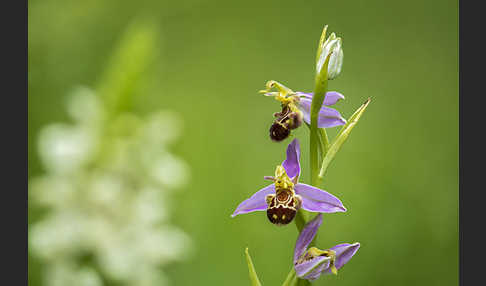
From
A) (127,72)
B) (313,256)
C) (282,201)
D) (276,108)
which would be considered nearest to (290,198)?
(282,201)

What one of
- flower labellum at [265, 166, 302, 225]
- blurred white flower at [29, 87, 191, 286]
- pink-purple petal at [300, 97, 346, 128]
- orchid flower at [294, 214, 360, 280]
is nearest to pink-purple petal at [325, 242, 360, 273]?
orchid flower at [294, 214, 360, 280]

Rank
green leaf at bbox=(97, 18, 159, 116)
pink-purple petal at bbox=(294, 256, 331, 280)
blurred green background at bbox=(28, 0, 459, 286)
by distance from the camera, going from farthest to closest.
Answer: blurred green background at bbox=(28, 0, 459, 286), green leaf at bbox=(97, 18, 159, 116), pink-purple petal at bbox=(294, 256, 331, 280)

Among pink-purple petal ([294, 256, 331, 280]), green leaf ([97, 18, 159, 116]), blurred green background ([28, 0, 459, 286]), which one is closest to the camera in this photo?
pink-purple petal ([294, 256, 331, 280])

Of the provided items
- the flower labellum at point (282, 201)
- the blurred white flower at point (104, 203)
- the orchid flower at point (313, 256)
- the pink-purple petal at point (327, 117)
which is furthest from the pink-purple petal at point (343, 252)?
the blurred white flower at point (104, 203)

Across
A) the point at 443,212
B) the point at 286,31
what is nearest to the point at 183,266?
the point at 443,212

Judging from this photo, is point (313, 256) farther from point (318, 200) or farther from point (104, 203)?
point (104, 203)

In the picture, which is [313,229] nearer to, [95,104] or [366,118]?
[95,104]

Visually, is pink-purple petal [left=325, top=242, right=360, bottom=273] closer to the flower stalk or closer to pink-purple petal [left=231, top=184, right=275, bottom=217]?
the flower stalk

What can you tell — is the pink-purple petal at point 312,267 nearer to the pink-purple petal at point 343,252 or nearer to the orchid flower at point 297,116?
the pink-purple petal at point 343,252
